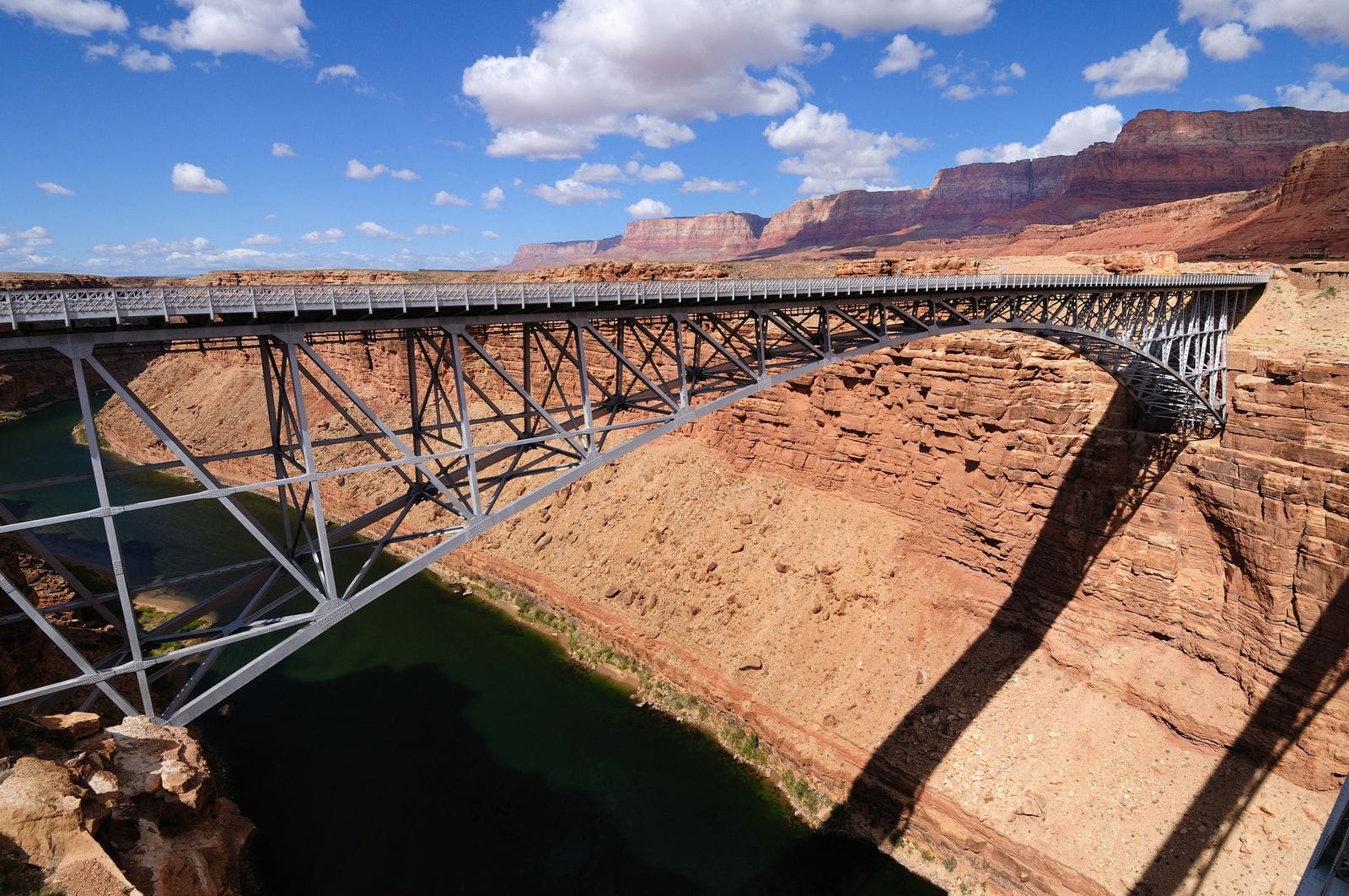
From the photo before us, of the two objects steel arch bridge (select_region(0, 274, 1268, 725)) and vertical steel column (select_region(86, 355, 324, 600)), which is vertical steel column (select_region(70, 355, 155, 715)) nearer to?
steel arch bridge (select_region(0, 274, 1268, 725))

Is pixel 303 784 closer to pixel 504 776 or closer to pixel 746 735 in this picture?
pixel 504 776

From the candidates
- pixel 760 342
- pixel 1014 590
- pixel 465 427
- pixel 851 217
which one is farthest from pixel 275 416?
pixel 851 217

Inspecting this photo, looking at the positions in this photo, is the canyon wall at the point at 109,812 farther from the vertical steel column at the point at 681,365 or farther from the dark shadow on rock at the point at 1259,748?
the dark shadow on rock at the point at 1259,748

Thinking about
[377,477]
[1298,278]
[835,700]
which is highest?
[1298,278]

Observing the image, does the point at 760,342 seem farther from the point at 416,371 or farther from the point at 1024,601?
the point at 1024,601

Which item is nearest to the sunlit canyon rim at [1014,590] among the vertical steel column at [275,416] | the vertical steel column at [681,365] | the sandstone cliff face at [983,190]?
the vertical steel column at [275,416]

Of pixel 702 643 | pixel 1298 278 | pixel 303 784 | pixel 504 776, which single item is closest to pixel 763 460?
pixel 702 643


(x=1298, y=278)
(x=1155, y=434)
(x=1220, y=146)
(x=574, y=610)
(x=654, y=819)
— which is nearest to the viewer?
(x=654, y=819)
